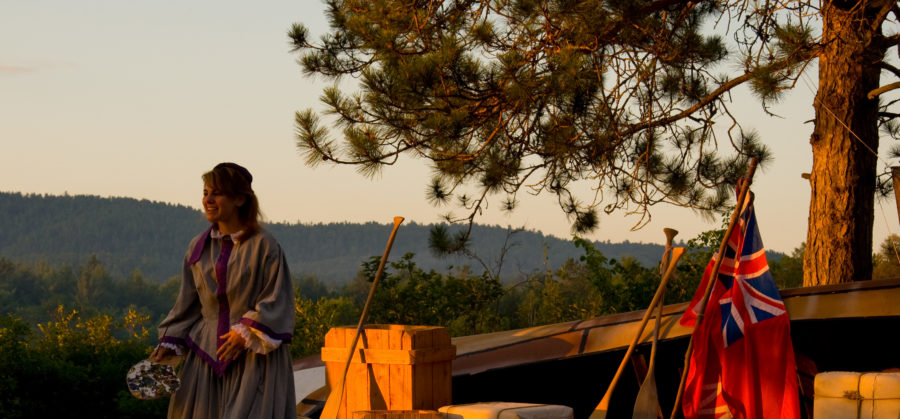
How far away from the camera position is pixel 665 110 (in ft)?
28.9

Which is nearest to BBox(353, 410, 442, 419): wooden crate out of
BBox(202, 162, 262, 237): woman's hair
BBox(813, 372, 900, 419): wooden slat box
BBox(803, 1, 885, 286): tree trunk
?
BBox(202, 162, 262, 237): woman's hair

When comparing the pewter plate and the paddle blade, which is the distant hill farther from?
the pewter plate

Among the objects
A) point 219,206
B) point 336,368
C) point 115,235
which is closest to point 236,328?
point 219,206

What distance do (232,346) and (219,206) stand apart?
1.99 ft

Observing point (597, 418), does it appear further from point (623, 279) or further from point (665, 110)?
point (623, 279)

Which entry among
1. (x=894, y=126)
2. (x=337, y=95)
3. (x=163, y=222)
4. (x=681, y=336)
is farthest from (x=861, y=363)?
(x=163, y=222)

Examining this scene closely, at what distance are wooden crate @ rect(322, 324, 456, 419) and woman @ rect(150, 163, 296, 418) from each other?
0.67m

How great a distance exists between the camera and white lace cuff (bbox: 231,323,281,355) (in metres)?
4.30

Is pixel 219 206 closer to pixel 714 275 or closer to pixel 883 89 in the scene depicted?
pixel 714 275

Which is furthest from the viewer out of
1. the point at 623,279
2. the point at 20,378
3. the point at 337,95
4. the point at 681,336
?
the point at 623,279

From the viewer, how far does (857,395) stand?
4781mm

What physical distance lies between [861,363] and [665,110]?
3.36m

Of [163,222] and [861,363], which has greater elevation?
[163,222]

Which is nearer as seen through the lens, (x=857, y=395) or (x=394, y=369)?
(x=857, y=395)
